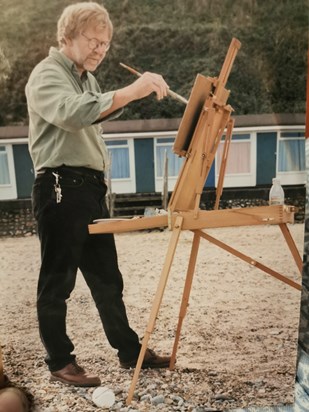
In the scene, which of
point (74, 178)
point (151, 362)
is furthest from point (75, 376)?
point (74, 178)

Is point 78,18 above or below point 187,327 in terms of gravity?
above

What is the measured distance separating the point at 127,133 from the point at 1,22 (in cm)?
46

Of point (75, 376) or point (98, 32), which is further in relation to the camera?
point (75, 376)

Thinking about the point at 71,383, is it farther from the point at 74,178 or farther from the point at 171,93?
the point at 171,93

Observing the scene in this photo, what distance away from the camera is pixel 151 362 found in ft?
4.56

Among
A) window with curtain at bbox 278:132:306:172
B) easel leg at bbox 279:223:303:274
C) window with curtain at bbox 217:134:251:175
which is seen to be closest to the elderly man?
window with curtain at bbox 217:134:251:175

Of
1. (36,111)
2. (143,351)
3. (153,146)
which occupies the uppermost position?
(36,111)

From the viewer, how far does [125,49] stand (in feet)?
4.09

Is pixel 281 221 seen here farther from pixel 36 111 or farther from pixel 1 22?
pixel 1 22

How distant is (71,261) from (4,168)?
1.10ft

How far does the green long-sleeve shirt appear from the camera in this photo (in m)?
1.17

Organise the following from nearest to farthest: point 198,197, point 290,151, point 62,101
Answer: point 62,101 → point 198,197 → point 290,151

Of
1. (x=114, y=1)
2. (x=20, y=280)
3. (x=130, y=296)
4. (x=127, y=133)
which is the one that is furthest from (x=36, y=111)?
(x=130, y=296)

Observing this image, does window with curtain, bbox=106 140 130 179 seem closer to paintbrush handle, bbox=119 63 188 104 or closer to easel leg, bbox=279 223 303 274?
paintbrush handle, bbox=119 63 188 104
